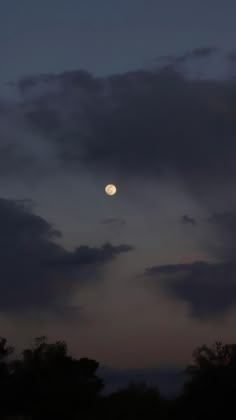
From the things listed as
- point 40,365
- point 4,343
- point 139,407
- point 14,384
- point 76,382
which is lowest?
point 139,407

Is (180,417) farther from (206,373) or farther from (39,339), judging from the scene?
(39,339)

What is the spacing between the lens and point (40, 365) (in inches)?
4360

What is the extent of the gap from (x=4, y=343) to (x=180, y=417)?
216ft

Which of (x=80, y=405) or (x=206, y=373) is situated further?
(x=80, y=405)

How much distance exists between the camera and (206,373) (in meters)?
62.4

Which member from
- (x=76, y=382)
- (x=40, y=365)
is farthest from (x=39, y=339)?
(x=76, y=382)

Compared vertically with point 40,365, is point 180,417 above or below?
below

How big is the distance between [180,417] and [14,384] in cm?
3381

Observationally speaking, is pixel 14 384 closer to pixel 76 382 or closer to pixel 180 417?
pixel 76 382

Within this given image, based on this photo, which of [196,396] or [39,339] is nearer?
[196,396]

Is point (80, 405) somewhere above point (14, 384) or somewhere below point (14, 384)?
below

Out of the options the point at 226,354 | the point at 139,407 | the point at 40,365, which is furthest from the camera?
the point at 40,365

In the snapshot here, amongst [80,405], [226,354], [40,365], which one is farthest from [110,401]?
[40,365]

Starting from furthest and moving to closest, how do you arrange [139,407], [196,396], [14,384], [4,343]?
1. [4,343]
2. [14,384]
3. [139,407]
4. [196,396]
